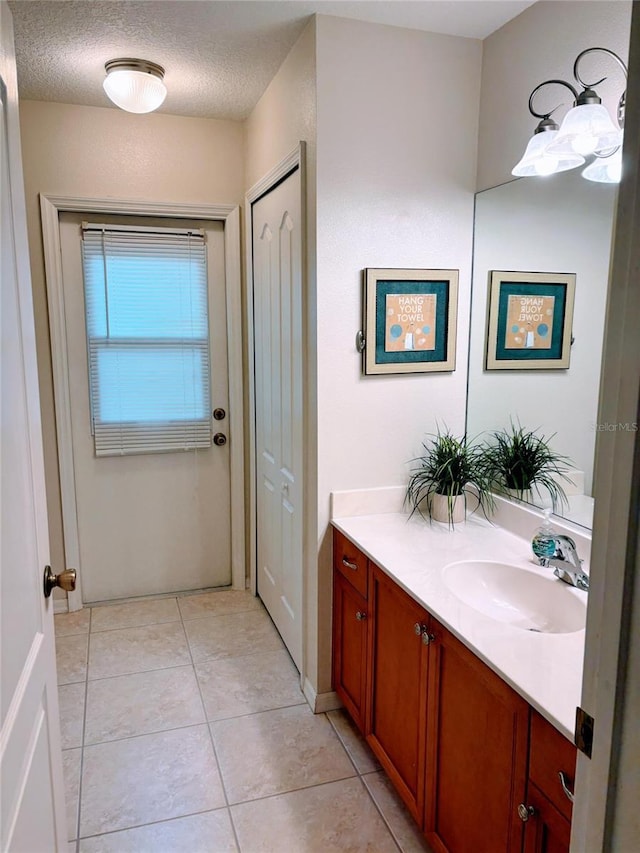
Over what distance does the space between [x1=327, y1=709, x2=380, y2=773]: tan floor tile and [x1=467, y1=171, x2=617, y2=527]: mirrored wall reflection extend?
1125mm

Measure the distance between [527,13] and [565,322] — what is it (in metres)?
1.04

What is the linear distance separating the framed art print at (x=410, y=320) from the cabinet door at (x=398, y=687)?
803 mm

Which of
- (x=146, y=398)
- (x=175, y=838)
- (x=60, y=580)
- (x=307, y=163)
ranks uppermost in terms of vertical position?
(x=307, y=163)

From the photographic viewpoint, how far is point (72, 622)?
3.12 m

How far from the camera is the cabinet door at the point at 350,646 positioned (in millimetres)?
2078

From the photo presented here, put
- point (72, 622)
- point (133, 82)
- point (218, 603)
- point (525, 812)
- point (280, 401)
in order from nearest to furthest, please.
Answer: point (525, 812)
point (133, 82)
point (280, 401)
point (72, 622)
point (218, 603)

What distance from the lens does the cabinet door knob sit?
120cm

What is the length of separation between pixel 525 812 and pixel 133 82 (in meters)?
2.72

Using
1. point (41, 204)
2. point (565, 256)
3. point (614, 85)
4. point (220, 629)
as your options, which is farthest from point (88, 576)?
point (614, 85)

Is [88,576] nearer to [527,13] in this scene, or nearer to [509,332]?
[509,332]

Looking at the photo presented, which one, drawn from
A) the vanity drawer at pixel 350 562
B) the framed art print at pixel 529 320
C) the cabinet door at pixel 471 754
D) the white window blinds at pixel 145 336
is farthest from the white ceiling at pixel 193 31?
the cabinet door at pixel 471 754

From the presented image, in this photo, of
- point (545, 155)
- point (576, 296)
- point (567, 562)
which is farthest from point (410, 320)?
point (567, 562)

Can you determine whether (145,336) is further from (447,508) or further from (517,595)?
(517,595)

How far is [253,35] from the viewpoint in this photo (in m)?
2.15
